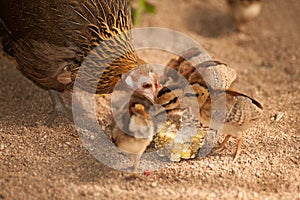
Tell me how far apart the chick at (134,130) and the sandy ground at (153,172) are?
0.93ft

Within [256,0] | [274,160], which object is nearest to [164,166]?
[274,160]

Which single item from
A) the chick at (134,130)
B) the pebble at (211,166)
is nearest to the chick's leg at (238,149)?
the pebble at (211,166)

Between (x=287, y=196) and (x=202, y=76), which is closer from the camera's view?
(x=287, y=196)

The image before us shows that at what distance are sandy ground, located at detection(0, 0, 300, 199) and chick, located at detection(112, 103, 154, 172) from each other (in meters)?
0.28

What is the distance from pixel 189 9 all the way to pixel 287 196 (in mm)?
3276

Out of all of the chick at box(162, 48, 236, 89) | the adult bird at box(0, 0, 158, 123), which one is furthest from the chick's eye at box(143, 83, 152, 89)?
the chick at box(162, 48, 236, 89)

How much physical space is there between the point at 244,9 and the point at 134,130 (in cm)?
281

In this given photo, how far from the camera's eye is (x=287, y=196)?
3.00 m

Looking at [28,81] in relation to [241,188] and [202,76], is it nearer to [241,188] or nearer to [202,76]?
[202,76]

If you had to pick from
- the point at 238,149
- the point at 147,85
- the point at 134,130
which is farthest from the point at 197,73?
the point at 134,130

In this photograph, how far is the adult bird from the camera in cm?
330

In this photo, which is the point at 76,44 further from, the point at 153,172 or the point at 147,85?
the point at 153,172

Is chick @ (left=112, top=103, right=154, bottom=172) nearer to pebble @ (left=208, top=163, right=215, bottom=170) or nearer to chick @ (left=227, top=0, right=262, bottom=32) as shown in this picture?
pebble @ (left=208, top=163, right=215, bottom=170)

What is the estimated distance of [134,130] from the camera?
2908 mm
